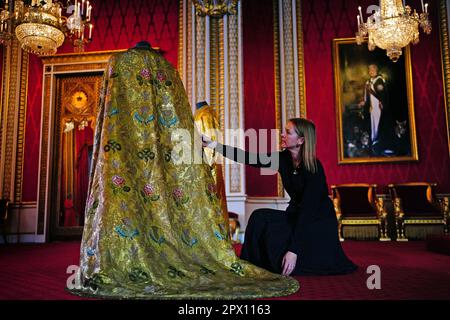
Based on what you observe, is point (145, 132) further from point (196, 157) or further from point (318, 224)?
point (318, 224)

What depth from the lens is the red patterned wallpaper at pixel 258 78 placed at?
692 cm

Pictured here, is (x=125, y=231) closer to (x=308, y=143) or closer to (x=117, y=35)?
(x=308, y=143)

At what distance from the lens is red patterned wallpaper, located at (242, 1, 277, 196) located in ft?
22.7

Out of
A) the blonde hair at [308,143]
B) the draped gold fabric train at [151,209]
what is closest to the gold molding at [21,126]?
the draped gold fabric train at [151,209]

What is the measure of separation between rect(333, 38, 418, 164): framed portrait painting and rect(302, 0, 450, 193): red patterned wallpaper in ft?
0.39

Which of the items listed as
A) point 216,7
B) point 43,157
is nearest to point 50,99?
point 43,157

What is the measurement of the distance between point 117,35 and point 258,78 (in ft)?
8.58

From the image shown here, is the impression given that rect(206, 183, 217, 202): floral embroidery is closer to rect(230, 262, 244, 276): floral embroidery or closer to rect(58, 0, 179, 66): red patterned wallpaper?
rect(230, 262, 244, 276): floral embroidery

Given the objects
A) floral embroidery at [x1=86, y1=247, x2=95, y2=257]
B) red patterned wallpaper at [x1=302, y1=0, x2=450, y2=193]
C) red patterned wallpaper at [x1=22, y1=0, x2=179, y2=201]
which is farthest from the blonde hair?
red patterned wallpaper at [x1=22, y1=0, x2=179, y2=201]

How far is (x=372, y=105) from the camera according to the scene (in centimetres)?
710

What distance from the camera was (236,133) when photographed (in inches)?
260

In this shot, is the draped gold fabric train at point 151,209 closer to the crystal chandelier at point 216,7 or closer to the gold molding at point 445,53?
the crystal chandelier at point 216,7

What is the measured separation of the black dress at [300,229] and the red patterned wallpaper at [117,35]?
16.0ft

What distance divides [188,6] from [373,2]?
320 centimetres
